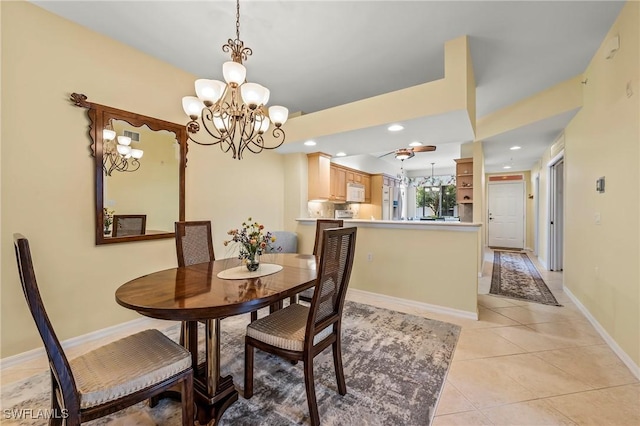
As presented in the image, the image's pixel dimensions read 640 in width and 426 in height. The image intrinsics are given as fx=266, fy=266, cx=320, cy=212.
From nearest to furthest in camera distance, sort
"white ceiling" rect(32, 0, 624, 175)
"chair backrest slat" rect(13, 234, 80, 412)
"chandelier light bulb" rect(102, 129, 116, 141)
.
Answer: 1. "chair backrest slat" rect(13, 234, 80, 412)
2. "white ceiling" rect(32, 0, 624, 175)
3. "chandelier light bulb" rect(102, 129, 116, 141)

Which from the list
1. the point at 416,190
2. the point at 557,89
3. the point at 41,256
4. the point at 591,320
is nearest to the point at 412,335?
the point at 591,320

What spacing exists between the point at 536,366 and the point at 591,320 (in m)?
1.45

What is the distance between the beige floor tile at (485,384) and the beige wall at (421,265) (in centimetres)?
103

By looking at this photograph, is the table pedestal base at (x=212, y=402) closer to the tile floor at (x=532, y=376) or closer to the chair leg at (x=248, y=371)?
the chair leg at (x=248, y=371)

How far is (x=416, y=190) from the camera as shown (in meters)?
10.0

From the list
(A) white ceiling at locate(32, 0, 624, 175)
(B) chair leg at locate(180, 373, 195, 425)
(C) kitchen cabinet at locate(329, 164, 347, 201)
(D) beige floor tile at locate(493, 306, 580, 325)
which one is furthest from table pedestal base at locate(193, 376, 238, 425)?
(C) kitchen cabinet at locate(329, 164, 347, 201)

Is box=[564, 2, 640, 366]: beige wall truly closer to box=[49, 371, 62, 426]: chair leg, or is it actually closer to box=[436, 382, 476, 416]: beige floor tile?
box=[436, 382, 476, 416]: beige floor tile

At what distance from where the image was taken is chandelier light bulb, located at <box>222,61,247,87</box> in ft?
6.37

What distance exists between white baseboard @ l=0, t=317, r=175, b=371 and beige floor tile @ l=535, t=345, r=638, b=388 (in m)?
3.65

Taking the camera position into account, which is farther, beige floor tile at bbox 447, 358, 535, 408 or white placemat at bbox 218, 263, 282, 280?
white placemat at bbox 218, 263, 282, 280

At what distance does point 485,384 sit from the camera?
1.87 metres

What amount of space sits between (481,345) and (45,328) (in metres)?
2.97

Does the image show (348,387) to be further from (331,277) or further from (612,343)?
(612,343)

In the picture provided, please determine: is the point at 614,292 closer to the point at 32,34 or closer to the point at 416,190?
the point at 32,34
